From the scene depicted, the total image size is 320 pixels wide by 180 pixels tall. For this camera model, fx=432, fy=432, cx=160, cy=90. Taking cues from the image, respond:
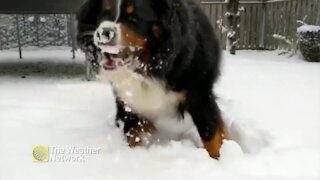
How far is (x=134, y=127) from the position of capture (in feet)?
8.95

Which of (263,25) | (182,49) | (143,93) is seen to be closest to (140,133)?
(143,93)

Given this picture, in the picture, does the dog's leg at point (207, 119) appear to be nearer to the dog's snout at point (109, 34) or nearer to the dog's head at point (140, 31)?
the dog's head at point (140, 31)

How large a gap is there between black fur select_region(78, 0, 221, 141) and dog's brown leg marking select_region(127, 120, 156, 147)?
0.16ft

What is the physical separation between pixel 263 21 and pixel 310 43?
10.0ft

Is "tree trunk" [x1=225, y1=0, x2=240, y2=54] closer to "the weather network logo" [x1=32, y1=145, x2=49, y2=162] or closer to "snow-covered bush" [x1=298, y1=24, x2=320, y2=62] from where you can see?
"snow-covered bush" [x1=298, y1=24, x2=320, y2=62]

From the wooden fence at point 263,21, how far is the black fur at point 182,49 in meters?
7.21

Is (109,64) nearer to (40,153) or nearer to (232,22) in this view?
(40,153)

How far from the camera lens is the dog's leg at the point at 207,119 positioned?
2459 millimetres

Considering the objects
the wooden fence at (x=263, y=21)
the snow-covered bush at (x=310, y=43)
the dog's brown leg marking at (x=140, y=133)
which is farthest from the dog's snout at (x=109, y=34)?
the wooden fence at (x=263, y=21)

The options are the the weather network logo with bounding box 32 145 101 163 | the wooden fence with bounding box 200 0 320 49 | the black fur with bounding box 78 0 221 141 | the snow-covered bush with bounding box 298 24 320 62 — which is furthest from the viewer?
the wooden fence with bounding box 200 0 320 49

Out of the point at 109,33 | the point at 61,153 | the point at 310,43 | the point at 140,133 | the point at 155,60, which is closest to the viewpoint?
the point at 109,33

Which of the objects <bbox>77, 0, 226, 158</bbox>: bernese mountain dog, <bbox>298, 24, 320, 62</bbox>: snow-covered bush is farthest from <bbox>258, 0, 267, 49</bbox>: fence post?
<bbox>77, 0, 226, 158</bbox>: bernese mountain dog

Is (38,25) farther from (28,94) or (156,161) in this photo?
(156,161)

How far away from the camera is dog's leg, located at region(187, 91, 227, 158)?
2.46m
